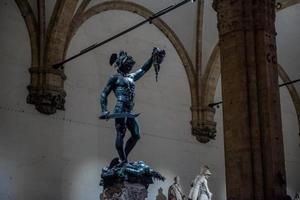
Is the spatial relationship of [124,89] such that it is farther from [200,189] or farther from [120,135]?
[200,189]

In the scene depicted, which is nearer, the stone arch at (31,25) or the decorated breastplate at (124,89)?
the decorated breastplate at (124,89)

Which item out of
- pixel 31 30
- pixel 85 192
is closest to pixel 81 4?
pixel 31 30

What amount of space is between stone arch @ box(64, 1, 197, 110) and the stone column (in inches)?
257

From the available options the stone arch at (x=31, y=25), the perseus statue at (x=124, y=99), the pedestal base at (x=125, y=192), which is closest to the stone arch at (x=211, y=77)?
the stone arch at (x=31, y=25)

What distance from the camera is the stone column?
7.18 m

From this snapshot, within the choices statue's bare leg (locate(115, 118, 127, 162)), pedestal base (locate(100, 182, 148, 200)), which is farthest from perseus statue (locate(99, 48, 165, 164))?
pedestal base (locate(100, 182, 148, 200))

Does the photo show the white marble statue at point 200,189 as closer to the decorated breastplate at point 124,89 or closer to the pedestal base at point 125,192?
the decorated breastplate at point 124,89

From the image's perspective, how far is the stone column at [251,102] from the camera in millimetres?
7180

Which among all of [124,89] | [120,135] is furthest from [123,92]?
[120,135]

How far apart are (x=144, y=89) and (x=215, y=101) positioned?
8.35ft

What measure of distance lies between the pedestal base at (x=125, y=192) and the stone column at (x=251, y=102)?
44.2 inches

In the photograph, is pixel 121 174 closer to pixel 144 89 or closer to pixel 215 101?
pixel 144 89

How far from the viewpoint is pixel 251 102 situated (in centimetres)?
741

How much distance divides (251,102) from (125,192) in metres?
2.00
